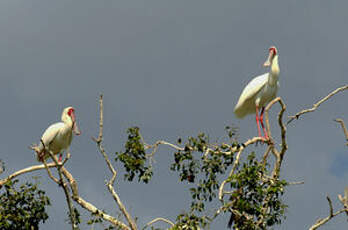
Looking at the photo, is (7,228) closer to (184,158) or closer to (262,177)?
(184,158)

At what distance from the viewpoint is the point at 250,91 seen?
612 inches

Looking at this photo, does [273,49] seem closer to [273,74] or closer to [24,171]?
[273,74]

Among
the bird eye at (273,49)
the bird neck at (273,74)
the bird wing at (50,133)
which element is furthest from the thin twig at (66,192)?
the bird eye at (273,49)

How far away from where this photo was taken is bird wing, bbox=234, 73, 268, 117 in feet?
50.9

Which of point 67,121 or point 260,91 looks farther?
point 67,121

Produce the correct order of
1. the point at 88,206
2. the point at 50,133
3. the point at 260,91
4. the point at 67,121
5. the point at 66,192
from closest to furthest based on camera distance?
the point at 66,192
the point at 88,206
the point at 260,91
the point at 50,133
the point at 67,121

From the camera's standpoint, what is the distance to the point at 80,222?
12734mm

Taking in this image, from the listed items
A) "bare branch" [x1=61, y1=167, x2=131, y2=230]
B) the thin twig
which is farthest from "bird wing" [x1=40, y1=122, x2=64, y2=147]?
the thin twig

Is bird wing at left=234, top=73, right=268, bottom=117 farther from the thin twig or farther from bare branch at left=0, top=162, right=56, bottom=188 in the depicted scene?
the thin twig

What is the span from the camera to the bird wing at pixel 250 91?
1552cm

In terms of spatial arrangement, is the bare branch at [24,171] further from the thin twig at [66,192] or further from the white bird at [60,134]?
the white bird at [60,134]

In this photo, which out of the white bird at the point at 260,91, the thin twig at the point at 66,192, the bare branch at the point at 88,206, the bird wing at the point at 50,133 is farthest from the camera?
the bird wing at the point at 50,133

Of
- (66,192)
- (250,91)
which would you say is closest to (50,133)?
(250,91)

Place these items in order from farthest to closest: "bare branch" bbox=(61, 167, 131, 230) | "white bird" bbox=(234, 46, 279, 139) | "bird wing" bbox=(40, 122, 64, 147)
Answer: "bird wing" bbox=(40, 122, 64, 147) → "white bird" bbox=(234, 46, 279, 139) → "bare branch" bbox=(61, 167, 131, 230)
